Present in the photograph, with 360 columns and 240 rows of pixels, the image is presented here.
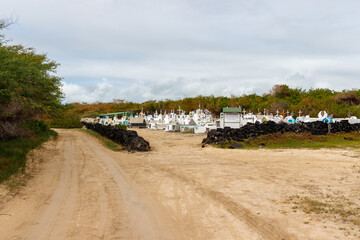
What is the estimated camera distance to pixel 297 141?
1994cm

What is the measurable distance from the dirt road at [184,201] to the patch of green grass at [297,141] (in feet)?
20.5

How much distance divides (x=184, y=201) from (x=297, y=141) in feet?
50.6

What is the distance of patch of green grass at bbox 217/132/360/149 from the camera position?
1909 centimetres

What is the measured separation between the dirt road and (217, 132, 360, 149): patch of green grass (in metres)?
6.25

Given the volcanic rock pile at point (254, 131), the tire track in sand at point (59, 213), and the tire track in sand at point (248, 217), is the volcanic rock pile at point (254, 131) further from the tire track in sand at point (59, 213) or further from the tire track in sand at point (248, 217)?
the tire track in sand at point (59, 213)

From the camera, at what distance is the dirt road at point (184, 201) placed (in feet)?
17.4

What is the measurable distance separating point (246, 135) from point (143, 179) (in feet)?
41.9

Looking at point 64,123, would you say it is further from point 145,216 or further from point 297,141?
point 145,216

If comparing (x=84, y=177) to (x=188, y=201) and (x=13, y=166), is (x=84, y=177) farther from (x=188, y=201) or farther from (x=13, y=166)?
(x=188, y=201)

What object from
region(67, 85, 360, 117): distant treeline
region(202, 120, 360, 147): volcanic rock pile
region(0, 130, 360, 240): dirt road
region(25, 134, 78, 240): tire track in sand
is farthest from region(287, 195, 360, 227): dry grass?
region(67, 85, 360, 117): distant treeline

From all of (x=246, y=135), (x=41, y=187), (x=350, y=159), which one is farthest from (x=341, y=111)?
(x=41, y=187)

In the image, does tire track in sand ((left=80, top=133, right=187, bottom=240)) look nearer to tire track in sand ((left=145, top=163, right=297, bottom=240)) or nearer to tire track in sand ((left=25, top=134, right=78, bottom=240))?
tire track in sand ((left=25, top=134, right=78, bottom=240))

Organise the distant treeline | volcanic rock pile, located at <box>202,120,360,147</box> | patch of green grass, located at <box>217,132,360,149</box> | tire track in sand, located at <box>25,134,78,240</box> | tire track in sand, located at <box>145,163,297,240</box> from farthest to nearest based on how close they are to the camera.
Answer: the distant treeline, volcanic rock pile, located at <box>202,120,360,147</box>, patch of green grass, located at <box>217,132,360,149</box>, tire track in sand, located at <box>25,134,78,240</box>, tire track in sand, located at <box>145,163,297,240</box>

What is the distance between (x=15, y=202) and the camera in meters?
7.18
